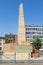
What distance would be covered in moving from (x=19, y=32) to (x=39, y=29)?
232 feet

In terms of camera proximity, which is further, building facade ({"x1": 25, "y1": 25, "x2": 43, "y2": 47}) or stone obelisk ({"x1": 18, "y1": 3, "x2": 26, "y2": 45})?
building facade ({"x1": 25, "y1": 25, "x2": 43, "y2": 47})

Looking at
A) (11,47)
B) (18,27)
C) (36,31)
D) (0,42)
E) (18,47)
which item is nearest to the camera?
(18,47)

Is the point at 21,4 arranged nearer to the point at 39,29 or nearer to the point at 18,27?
the point at 18,27

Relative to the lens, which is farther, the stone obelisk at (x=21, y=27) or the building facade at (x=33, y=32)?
the building facade at (x=33, y=32)

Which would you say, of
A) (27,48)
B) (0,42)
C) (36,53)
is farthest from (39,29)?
(27,48)

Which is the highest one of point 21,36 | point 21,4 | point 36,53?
point 21,4

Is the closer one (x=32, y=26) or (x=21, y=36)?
(x=21, y=36)

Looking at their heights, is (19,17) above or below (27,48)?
above

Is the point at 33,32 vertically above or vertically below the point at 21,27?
above

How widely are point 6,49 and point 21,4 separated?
28.5 feet

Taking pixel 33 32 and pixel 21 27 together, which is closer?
pixel 21 27

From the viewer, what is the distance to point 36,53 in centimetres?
3584

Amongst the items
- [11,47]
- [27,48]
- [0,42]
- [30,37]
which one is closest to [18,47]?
[27,48]

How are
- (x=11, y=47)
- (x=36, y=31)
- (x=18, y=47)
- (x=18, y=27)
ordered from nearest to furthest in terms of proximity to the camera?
(x=18, y=47), (x=18, y=27), (x=11, y=47), (x=36, y=31)
